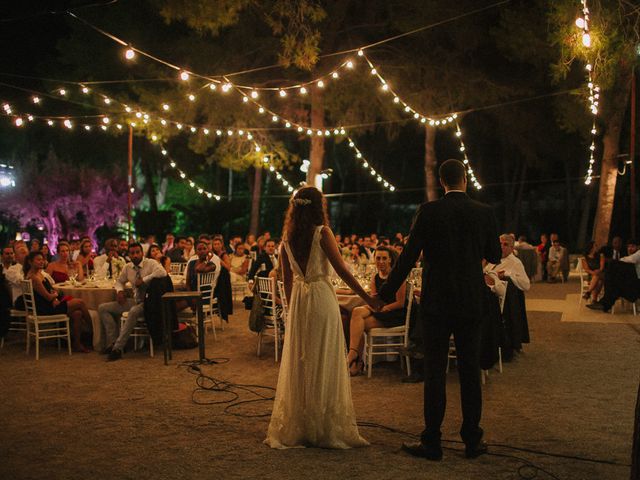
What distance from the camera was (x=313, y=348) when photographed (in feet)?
14.5

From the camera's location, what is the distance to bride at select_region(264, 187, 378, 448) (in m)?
4.33

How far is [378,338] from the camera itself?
24.6ft

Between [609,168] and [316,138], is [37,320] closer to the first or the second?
[316,138]

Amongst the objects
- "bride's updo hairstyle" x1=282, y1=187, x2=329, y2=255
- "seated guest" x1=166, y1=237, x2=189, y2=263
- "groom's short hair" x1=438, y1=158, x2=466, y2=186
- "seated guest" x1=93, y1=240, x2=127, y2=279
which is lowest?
"seated guest" x1=93, y1=240, x2=127, y2=279

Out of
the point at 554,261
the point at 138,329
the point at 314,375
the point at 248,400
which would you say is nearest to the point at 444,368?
the point at 314,375

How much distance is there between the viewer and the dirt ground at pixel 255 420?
398cm

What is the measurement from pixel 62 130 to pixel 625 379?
96.9 ft

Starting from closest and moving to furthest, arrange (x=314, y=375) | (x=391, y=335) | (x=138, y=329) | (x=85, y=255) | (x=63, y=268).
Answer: (x=314, y=375)
(x=391, y=335)
(x=138, y=329)
(x=63, y=268)
(x=85, y=255)

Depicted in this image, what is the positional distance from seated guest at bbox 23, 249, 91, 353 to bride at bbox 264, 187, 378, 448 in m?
4.48

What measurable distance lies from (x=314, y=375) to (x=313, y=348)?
0.56 ft

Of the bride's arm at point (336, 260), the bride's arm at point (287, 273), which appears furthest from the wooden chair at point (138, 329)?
the bride's arm at point (336, 260)

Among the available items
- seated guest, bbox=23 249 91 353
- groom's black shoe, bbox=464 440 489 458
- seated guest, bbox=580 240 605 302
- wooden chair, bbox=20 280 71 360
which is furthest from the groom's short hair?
seated guest, bbox=580 240 605 302

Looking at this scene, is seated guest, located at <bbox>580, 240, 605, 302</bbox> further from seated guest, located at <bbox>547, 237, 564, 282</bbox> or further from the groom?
the groom

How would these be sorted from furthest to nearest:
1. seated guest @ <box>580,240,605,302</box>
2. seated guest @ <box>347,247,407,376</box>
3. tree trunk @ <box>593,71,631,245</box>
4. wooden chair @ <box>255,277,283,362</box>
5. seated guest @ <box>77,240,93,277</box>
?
tree trunk @ <box>593,71,631,245</box>, seated guest @ <box>580,240,605,302</box>, seated guest @ <box>77,240,93,277</box>, wooden chair @ <box>255,277,283,362</box>, seated guest @ <box>347,247,407,376</box>
